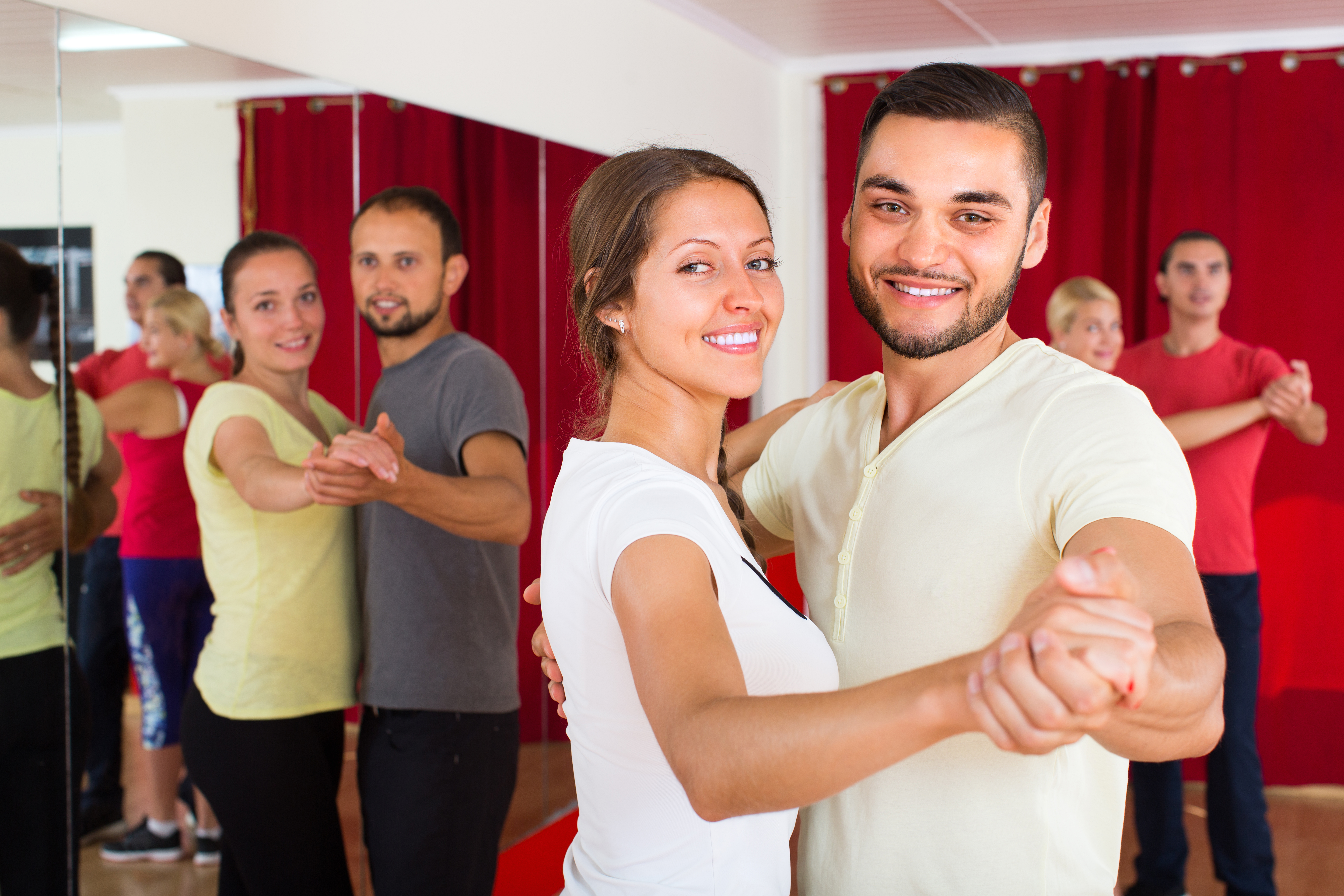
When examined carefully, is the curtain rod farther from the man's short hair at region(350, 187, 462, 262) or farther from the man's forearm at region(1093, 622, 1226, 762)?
the man's forearm at region(1093, 622, 1226, 762)

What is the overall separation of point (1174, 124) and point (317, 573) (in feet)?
12.0

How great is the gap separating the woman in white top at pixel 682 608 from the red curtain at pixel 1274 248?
11.0 ft

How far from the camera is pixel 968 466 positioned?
1238mm

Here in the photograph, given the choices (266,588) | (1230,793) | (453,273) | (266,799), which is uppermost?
(453,273)

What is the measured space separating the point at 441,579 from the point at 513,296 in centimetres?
122

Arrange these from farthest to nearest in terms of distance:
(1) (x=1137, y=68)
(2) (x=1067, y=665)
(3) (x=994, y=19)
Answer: (1) (x=1137, y=68), (3) (x=994, y=19), (2) (x=1067, y=665)

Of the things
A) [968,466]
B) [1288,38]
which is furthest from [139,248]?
[1288,38]


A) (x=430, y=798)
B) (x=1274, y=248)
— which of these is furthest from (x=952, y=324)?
(x=1274, y=248)

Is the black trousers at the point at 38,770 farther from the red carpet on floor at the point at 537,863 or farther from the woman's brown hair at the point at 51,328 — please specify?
the red carpet on floor at the point at 537,863

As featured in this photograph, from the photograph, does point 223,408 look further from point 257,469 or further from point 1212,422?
point 1212,422

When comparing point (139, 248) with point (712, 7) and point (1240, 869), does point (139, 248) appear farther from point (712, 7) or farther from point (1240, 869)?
point (1240, 869)

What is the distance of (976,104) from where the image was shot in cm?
131

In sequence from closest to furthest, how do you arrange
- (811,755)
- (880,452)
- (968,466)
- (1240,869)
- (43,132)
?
1. (811,755)
2. (968,466)
3. (880,452)
4. (43,132)
5. (1240,869)

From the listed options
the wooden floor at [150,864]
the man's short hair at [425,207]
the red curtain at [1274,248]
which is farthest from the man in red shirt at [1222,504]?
the man's short hair at [425,207]
